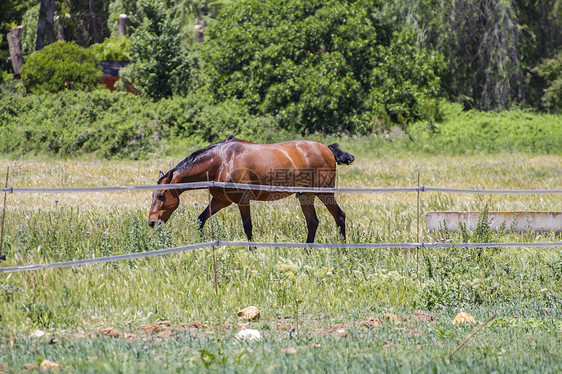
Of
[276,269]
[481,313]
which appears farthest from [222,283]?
[481,313]

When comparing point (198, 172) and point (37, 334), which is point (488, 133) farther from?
point (37, 334)

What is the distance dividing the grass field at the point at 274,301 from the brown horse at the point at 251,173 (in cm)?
46

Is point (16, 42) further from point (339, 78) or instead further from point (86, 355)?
point (86, 355)

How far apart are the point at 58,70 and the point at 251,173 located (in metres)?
21.8

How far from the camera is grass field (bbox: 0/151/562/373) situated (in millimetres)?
Result: 5156

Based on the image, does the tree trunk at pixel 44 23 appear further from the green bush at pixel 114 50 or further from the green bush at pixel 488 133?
the green bush at pixel 488 133

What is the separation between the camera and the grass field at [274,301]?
16.9ft

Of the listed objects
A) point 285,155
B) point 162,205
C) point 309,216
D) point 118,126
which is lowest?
point 309,216

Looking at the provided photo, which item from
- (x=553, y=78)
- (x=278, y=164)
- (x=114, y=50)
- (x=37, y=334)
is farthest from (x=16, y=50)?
(x=37, y=334)

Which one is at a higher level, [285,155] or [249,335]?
[285,155]

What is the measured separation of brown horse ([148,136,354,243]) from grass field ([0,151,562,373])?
0.46 meters

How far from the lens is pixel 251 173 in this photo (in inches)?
380

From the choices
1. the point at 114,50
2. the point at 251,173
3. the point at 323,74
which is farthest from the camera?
the point at 114,50

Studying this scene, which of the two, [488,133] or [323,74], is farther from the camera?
[323,74]
